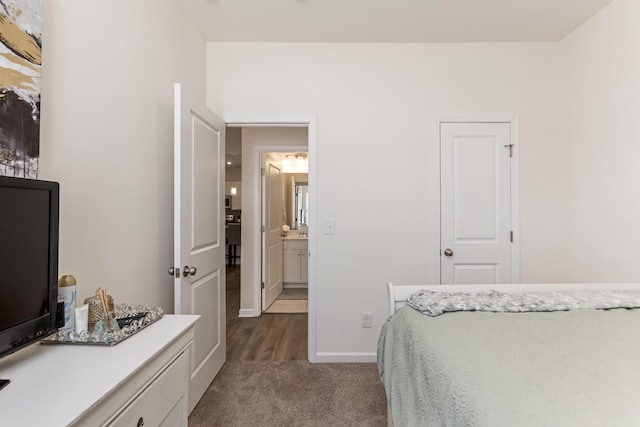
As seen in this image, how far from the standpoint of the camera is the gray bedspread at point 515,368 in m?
0.74

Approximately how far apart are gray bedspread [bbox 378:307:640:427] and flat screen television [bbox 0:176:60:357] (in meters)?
1.20

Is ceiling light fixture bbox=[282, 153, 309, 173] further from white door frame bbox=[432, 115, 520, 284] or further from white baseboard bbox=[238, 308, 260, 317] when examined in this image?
white door frame bbox=[432, 115, 520, 284]

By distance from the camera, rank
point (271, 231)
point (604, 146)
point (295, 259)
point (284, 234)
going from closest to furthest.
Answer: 1. point (604, 146)
2. point (271, 231)
3. point (295, 259)
4. point (284, 234)

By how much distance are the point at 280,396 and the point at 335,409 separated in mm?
384

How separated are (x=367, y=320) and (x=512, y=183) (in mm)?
1625

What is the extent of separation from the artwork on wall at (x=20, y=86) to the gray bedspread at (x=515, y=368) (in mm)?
1485

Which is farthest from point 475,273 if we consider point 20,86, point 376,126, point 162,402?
point 20,86

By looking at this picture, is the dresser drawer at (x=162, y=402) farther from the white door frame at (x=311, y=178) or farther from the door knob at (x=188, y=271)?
the white door frame at (x=311, y=178)

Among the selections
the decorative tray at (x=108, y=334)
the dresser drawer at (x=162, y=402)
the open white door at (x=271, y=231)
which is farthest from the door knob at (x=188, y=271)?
the open white door at (x=271, y=231)

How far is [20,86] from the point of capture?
39.2 inches

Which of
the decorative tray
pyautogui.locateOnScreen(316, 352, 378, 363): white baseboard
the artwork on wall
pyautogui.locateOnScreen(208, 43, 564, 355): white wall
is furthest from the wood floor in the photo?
the artwork on wall

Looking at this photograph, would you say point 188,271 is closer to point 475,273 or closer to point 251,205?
point 251,205

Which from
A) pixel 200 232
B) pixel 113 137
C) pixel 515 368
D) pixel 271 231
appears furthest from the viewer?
pixel 271 231

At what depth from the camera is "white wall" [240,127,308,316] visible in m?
3.63
